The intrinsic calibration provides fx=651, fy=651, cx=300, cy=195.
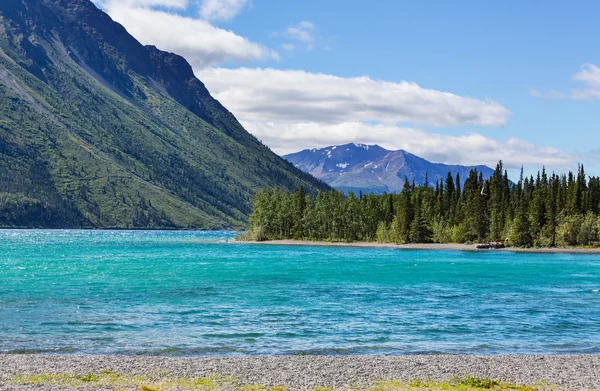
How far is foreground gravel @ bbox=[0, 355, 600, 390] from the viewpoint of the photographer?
88.2 feet

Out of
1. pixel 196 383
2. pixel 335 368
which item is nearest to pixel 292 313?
pixel 335 368

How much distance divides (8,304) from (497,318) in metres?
39.1

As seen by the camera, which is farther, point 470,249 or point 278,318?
point 470,249

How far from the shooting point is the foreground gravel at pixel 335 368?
1059 inches

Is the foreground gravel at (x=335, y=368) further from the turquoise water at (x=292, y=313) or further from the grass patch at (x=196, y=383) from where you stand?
the turquoise water at (x=292, y=313)

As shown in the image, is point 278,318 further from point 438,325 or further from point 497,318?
point 497,318

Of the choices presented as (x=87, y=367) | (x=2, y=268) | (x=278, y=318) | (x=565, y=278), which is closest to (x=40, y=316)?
(x=278, y=318)

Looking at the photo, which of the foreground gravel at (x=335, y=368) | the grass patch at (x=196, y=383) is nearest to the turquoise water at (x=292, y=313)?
the foreground gravel at (x=335, y=368)

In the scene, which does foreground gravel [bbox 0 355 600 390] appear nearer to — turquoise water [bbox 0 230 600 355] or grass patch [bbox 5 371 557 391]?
grass patch [bbox 5 371 557 391]

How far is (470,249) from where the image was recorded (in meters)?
184

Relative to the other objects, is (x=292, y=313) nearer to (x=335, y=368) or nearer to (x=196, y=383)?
(x=335, y=368)

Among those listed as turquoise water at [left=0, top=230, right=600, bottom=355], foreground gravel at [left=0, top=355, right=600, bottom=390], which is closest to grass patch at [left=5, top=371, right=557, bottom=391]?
foreground gravel at [left=0, top=355, right=600, bottom=390]

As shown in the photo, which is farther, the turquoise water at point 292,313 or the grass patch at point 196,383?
the turquoise water at point 292,313

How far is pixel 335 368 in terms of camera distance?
29.4 metres
